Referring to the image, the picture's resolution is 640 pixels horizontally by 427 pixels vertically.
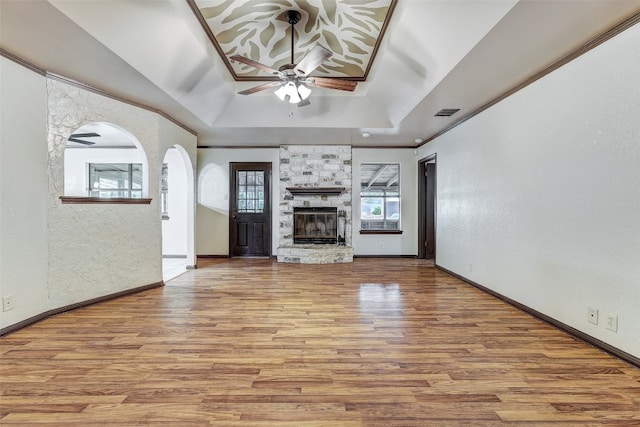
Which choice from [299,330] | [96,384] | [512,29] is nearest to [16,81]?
[96,384]


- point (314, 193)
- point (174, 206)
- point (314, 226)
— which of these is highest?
point (314, 193)

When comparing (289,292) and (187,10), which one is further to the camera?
(289,292)

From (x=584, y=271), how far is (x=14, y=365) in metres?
4.45

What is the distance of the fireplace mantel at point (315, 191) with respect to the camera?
6.50 metres

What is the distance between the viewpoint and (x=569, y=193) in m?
2.69

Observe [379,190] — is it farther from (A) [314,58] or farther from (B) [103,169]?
(A) [314,58]

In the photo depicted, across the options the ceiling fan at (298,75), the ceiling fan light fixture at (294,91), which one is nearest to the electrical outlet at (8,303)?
the ceiling fan at (298,75)

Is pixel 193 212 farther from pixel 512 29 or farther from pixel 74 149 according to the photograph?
pixel 512 29

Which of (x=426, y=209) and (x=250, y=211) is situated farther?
(x=250, y=211)

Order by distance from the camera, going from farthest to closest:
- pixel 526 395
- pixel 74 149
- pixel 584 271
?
pixel 74 149
pixel 584 271
pixel 526 395

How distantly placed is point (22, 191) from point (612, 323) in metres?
5.13

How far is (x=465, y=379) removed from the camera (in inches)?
78.2

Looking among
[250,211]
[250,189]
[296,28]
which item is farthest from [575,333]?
[250,189]

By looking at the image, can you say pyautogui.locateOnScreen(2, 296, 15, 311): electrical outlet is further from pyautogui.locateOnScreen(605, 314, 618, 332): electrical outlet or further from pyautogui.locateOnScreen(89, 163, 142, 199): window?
pyautogui.locateOnScreen(605, 314, 618, 332): electrical outlet
